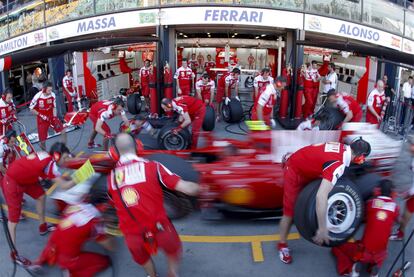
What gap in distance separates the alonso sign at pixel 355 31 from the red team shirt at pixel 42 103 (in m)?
7.09

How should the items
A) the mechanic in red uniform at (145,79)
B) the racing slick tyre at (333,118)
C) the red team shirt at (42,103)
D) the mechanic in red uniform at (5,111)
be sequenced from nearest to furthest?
the racing slick tyre at (333,118) < the mechanic in red uniform at (5,111) < the red team shirt at (42,103) < the mechanic in red uniform at (145,79)

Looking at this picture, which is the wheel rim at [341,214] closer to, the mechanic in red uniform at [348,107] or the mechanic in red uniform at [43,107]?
the mechanic in red uniform at [348,107]

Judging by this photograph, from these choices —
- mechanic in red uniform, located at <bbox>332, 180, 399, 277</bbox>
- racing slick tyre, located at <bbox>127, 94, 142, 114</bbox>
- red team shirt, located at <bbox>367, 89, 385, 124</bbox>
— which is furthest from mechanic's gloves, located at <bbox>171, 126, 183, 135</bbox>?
racing slick tyre, located at <bbox>127, 94, 142, 114</bbox>

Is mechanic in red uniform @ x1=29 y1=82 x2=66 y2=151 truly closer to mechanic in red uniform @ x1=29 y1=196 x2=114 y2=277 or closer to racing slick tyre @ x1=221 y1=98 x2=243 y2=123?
racing slick tyre @ x1=221 y1=98 x2=243 y2=123

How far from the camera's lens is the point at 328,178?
3.58m

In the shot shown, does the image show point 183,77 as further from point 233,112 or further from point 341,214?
point 341,214

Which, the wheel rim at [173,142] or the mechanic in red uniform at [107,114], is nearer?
the wheel rim at [173,142]

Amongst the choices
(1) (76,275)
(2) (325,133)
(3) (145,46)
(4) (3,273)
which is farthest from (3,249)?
(3) (145,46)

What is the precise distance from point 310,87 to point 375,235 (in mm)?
8515

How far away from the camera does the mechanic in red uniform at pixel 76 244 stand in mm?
3588

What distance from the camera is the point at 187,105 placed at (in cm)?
820

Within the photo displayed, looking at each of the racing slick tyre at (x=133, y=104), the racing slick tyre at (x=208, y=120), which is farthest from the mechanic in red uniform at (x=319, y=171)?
the racing slick tyre at (x=133, y=104)

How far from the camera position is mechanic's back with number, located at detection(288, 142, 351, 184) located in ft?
11.9

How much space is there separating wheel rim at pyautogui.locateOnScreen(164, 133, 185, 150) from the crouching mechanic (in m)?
4.01
